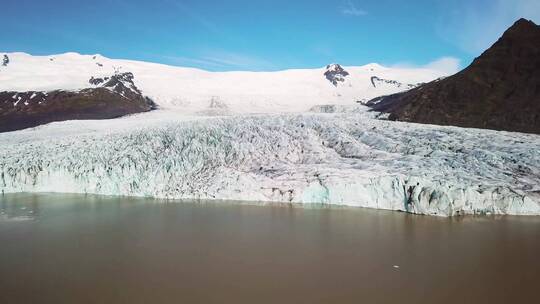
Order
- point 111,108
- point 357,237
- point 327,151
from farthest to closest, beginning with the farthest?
point 111,108
point 327,151
point 357,237

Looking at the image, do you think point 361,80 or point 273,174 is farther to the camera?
point 361,80

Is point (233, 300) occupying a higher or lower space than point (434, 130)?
lower

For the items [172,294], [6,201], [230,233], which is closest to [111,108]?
[6,201]

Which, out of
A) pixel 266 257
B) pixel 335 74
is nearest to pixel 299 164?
pixel 266 257

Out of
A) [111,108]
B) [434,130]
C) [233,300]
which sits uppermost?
[111,108]

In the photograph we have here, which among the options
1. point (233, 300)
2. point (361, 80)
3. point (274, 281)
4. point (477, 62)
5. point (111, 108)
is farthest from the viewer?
point (361, 80)

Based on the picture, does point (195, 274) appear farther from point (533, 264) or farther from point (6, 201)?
point (6, 201)

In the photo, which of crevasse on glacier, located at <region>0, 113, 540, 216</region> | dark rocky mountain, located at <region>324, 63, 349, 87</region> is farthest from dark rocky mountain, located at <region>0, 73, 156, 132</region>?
dark rocky mountain, located at <region>324, 63, 349, 87</region>
